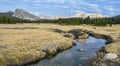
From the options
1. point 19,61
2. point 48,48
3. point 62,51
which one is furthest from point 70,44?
point 19,61

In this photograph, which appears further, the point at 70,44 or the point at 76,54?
the point at 70,44

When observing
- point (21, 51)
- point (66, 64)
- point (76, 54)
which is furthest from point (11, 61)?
point (76, 54)

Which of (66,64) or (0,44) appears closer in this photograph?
(66,64)

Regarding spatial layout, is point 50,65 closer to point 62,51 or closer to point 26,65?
point 26,65

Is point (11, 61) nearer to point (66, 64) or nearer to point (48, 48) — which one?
point (66, 64)

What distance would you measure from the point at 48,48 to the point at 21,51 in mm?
7909

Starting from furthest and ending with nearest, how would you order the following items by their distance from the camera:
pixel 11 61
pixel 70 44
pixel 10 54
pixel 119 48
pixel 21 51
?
pixel 70 44 < pixel 119 48 < pixel 21 51 < pixel 10 54 < pixel 11 61

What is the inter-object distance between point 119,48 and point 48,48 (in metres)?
14.9

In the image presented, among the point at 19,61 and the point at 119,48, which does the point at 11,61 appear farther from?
the point at 119,48

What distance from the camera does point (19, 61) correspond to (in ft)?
134

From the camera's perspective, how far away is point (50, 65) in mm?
41812

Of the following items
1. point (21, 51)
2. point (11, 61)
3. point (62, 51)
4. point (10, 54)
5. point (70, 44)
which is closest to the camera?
point (11, 61)

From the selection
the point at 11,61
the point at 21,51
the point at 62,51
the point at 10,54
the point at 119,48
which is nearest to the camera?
the point at 11,61

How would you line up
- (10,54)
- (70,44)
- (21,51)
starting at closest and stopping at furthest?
(10,54), (21,51), (70,44)
